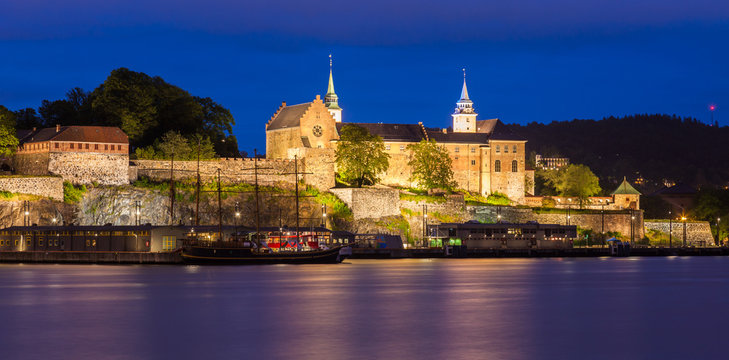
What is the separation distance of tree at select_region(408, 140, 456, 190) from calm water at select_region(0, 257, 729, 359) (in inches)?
1389

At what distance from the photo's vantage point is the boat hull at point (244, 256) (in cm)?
7600

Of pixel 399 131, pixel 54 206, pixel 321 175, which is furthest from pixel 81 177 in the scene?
pixel 399 131

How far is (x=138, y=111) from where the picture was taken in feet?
318

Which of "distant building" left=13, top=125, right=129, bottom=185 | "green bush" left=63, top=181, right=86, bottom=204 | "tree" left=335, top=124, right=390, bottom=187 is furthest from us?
"tree" left=335, top=124, right=390, bottom=187

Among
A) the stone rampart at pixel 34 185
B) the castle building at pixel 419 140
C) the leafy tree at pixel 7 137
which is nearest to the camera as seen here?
the stone rampart at pixel 34 185

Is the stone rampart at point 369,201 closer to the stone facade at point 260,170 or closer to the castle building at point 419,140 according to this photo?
the stone facade at point 260,170

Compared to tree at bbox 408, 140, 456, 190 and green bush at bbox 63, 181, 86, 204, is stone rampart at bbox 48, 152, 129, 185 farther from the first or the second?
tree at bbox 408, 140, 456, 190

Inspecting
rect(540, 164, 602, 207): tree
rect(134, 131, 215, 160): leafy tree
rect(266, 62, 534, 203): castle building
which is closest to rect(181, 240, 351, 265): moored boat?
rect(134, 131, 215, 160): leafy tree

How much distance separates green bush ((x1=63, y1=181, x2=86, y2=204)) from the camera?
8506 cm

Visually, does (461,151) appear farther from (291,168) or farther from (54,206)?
(54,206)

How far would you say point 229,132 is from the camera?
111 metres

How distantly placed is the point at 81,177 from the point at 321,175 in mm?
22100

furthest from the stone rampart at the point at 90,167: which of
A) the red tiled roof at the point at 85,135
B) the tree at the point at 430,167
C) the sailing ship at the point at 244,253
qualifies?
the tree at the point at 430,167

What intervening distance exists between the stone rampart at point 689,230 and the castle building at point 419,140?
52.3 feet
